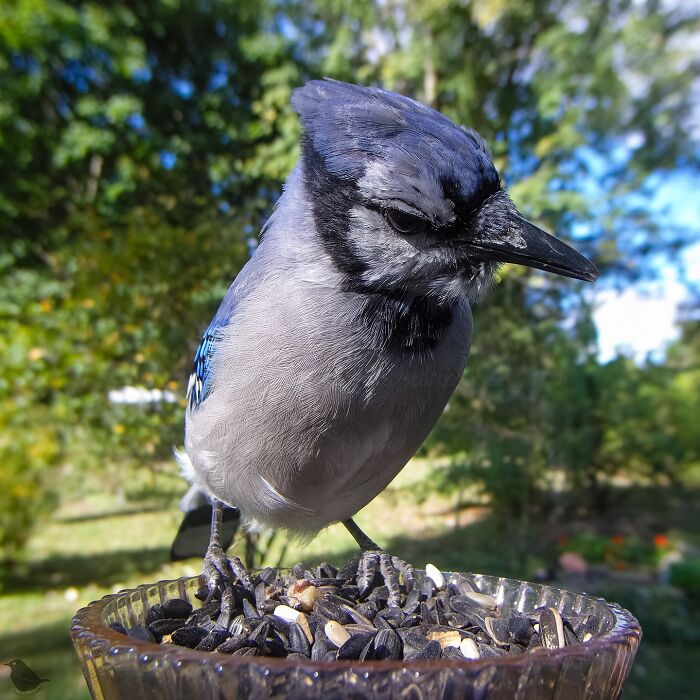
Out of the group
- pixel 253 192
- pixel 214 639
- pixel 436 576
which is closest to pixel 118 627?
pixel 214 639

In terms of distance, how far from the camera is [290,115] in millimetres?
5973

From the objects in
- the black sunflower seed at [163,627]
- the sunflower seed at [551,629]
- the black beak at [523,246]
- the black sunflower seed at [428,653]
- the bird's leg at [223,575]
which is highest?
the black beak at [523,246]

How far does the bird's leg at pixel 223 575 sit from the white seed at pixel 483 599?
1.55 feet

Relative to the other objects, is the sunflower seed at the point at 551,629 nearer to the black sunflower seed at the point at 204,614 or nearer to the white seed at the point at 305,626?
the white seed at the point at 305,626

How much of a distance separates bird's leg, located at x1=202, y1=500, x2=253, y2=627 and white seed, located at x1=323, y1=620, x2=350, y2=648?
19 centimetres

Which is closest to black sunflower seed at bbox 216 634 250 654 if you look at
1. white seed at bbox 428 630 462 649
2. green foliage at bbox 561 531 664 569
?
white seed at bbox 428 630 462 649

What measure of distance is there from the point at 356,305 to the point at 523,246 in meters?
0.39

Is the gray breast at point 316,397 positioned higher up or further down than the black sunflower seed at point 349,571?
higher up

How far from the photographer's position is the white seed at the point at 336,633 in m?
1.15

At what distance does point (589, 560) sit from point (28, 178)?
9.05m

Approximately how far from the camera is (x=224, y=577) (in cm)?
150

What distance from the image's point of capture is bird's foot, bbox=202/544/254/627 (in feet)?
4.31

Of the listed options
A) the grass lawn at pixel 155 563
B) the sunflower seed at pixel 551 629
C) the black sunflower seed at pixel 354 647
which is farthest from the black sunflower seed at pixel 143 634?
the grass lawn at pixel 155 563

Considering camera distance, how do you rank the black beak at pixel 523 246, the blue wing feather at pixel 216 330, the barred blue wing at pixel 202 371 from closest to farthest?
the black beak at pixel 523 246
the blue wing feather at pixel 216 330
the barred blue wing at pixel 202 371
